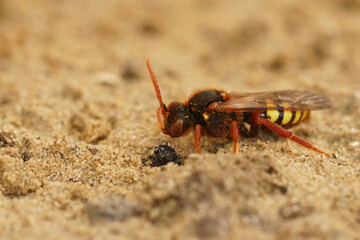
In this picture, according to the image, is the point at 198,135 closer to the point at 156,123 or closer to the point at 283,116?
the point at 156,123

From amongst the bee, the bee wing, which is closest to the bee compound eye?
the bee

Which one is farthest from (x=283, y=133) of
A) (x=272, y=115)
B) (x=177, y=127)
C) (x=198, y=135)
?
(x=177, y=127)

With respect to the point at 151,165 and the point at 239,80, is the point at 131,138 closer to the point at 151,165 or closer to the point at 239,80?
the point at 151,165

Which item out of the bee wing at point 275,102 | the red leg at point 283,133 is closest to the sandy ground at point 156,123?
the red leg at point 283,133

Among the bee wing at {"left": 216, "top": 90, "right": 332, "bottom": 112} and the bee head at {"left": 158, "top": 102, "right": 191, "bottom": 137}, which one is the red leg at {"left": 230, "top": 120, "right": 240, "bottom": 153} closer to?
the bee wing at {"left": 216, "top": 90, "right": 332, "bottom": 112}

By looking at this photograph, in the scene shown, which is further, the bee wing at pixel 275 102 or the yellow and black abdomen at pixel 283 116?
the yellow and black abdomen at pixel 283 116

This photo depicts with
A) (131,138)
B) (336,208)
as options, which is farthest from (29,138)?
(336,208)

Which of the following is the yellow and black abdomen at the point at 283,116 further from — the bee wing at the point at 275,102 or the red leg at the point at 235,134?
the red leg at the point at 235,134
